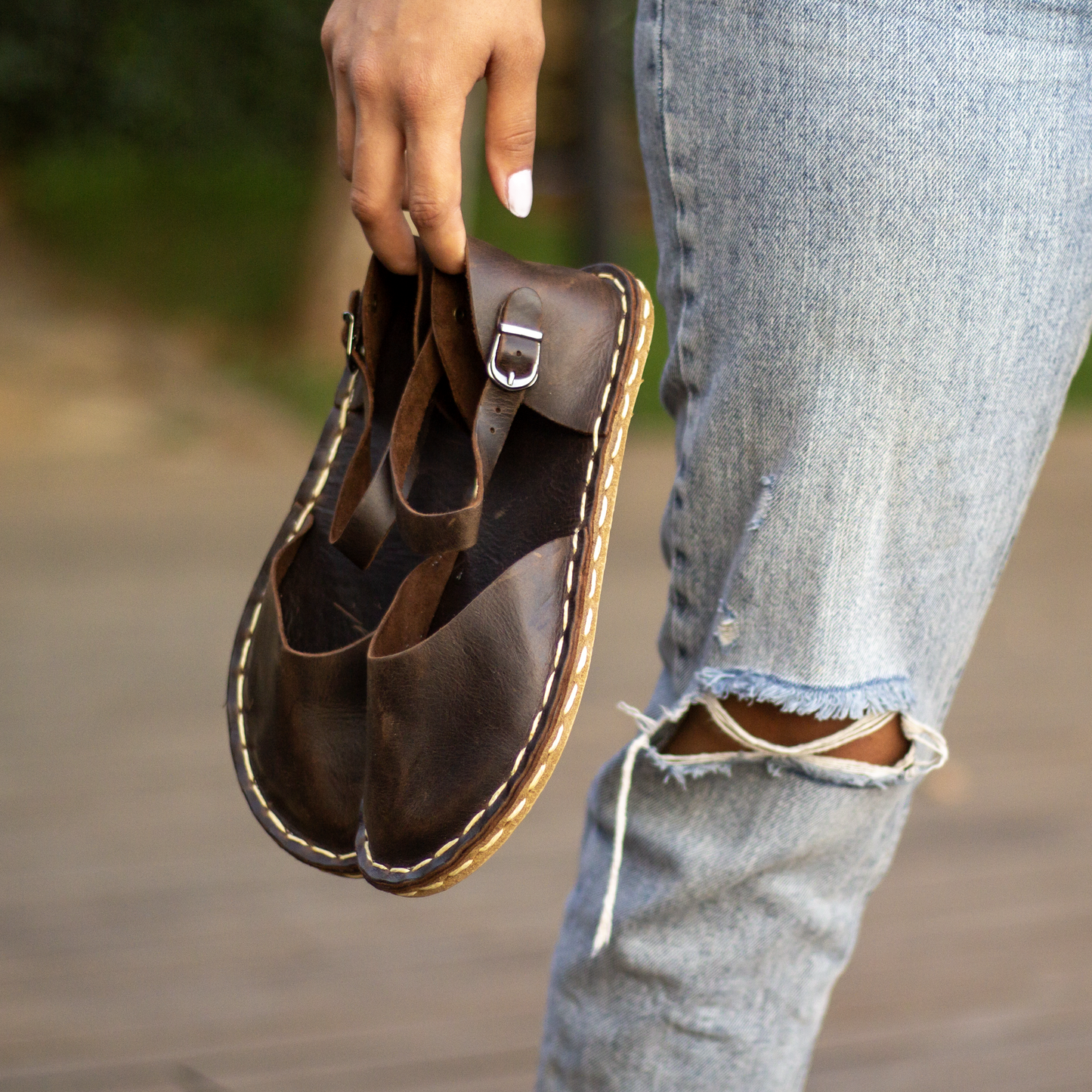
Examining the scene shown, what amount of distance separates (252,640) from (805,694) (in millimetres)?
394

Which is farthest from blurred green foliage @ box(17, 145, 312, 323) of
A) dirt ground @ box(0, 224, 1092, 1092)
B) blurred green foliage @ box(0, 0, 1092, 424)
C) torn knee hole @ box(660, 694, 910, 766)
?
torn knee hole @ box(660, 694, 910, 766)

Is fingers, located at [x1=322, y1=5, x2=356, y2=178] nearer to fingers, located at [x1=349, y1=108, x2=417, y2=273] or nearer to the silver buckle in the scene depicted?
fingers, located at [x1=349, y1=108, x2=417, y2=273]

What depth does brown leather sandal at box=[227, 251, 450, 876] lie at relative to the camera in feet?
2.98

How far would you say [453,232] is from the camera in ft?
2.96

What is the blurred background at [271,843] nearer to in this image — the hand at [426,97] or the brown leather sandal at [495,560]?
the brown leather sandal at [495,560]

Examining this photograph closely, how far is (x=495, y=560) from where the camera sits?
3.08 feet

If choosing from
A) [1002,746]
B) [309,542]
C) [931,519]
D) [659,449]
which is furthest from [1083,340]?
[659,449]

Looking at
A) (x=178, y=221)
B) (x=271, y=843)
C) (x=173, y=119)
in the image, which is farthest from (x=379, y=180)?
(x=178, y=221)

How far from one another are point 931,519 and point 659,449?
4260 mm

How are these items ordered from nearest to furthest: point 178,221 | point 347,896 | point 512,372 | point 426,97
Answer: point 426,97, point 512,372, point 347,896, point 178,221

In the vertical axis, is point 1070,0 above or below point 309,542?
above

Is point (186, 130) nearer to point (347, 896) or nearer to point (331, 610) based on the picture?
point (347, 896)

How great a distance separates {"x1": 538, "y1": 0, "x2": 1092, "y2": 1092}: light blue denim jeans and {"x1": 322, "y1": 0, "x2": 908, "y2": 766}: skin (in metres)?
0.03

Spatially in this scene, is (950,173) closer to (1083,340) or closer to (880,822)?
(1083,340)
